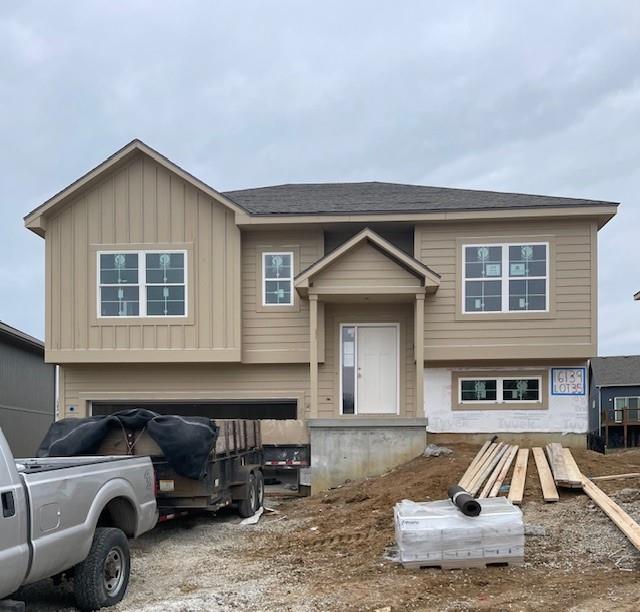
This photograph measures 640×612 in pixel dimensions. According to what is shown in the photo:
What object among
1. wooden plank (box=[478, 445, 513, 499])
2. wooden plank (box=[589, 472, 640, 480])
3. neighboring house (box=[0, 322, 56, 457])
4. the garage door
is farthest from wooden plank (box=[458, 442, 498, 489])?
neighboring house (box=[0, 322, 56, 457])

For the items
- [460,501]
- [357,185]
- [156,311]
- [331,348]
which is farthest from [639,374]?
[460,501]

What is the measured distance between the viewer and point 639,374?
42844mm

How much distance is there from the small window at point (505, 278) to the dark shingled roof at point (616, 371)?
27.5m

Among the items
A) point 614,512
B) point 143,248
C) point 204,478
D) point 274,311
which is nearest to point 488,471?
point 614,512

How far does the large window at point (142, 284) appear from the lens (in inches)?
607

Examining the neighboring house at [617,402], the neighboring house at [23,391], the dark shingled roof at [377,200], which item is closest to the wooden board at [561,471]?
the dark shingled roof at [377,200]

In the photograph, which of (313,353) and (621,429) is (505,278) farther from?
(621,429)

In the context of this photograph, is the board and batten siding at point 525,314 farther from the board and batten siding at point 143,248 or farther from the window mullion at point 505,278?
the board and batten siding at point 143,248

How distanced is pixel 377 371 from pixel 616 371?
33385 millimetres

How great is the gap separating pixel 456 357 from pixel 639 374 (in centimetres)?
3252

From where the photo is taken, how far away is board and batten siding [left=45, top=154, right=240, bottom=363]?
1528 cm

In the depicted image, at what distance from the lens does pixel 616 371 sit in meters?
44.2

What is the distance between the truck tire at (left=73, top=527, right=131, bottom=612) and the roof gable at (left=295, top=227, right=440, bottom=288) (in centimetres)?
848

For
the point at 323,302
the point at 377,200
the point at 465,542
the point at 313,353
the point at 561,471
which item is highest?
the point at 377,200
